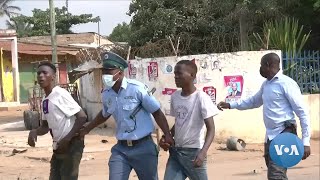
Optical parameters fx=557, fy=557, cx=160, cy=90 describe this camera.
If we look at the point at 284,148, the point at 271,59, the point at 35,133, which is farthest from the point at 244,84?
the point at 35,133

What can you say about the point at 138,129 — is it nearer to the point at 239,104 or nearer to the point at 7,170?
the point at 239,104

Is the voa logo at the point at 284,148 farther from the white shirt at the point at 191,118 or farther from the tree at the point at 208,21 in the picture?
the tree at the point at 208,21

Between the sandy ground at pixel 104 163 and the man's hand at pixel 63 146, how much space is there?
12.3ft

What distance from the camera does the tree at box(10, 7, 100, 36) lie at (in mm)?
44438

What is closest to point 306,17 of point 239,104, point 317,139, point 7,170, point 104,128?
point 317,139

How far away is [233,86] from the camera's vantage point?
12.3m

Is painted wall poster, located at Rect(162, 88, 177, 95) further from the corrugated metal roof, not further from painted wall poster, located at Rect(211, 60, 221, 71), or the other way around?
the corrugated metal roof

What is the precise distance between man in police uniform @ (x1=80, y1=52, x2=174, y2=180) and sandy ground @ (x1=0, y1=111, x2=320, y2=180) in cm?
405

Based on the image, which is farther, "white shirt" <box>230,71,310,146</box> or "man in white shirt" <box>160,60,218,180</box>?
"white shirt" <box>230,71,310,146</box>

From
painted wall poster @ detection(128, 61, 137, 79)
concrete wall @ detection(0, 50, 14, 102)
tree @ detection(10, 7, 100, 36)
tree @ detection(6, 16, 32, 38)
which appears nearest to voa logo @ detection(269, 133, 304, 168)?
painted wall poster @ detection(128, 61, 137, 79)

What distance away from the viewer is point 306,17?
16.2 m

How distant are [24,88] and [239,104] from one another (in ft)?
92.1

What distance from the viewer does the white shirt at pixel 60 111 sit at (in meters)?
5.06

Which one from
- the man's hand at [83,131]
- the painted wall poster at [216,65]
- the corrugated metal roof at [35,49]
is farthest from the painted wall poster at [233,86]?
the corrugated metal roof at [35,49]
